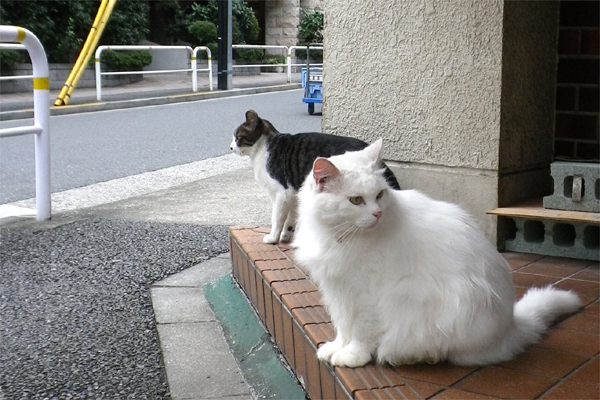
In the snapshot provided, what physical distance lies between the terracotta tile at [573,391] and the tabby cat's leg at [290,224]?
2032 mm

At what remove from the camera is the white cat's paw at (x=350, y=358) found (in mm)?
2324

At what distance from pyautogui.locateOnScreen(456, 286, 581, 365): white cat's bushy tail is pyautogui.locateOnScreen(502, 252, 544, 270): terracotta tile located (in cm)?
63

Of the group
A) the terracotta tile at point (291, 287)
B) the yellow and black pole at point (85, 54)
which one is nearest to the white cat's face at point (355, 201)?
the terracotta tile at point (291, 287)

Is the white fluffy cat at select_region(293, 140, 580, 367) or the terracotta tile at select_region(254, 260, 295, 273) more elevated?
the white fluffy cat at select_region(293, 140, 580, 367)

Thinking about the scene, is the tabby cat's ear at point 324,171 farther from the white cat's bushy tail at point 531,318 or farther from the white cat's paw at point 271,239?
the white cat's paw at point 271,239

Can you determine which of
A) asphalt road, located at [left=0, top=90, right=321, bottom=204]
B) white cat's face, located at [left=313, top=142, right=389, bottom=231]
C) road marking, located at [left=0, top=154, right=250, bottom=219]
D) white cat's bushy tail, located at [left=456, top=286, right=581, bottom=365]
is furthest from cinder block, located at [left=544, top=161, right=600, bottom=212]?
asphalt road, located at [left=0, top=90, right=321, bottom=204]

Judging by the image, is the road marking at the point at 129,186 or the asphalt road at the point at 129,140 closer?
the road marking at the point at 129,186

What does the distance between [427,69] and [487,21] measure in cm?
39

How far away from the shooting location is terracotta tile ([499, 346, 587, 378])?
2.31 metres

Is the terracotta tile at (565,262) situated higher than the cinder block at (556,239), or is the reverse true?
the cinder block at (556,239)

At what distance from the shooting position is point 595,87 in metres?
3.93

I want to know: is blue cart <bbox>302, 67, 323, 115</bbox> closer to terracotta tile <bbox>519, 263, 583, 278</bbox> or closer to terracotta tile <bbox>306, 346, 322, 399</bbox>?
terracotta tile <bbox>519, 263, 583, 278</bbox>

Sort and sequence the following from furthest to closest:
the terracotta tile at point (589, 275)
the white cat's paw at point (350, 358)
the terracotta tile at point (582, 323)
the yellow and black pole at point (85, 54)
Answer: the yellow and black pole at point (85, 54)
the terracotta tile at point (589, 275)
the terracotta tile at point (582, 323)
the white cat's paw at point (350, 358)

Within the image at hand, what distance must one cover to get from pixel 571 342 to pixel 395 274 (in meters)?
0.74
